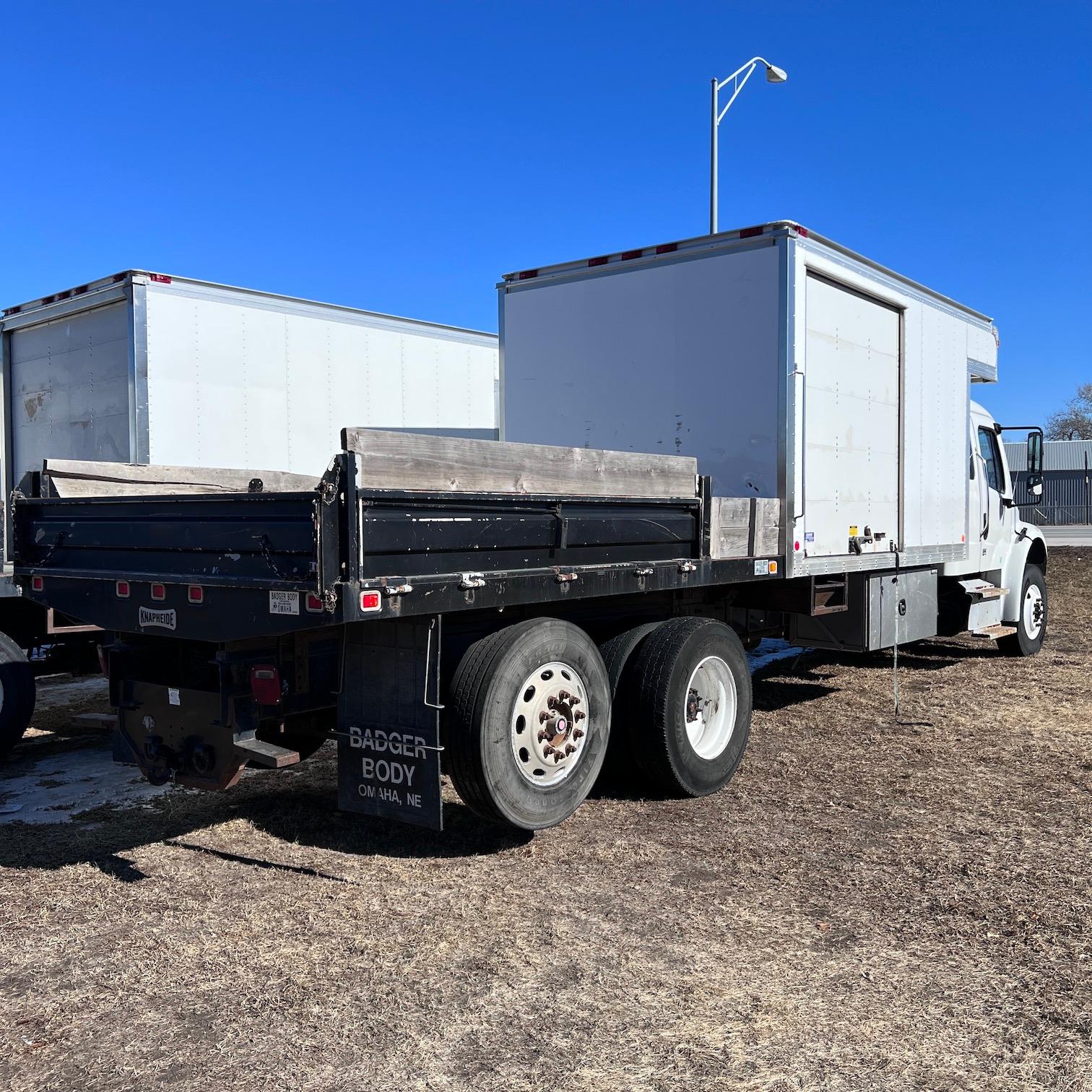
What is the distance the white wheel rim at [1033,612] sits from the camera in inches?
436

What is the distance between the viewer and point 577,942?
399 cm

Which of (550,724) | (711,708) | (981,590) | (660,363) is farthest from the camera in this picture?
(981,590)

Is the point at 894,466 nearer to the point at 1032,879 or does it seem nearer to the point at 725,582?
the point at 725,582

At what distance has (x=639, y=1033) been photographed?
3.29 meters

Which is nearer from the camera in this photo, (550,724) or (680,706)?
(550,724)

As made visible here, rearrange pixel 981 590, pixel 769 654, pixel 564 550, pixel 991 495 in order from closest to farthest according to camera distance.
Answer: pixel 564 550, pixel 981 590, pixel 991 495, pixel 769 654

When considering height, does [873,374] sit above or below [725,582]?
above

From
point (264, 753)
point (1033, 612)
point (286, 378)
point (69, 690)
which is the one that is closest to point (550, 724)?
point (264, 753)

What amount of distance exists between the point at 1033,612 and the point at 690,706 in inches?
269

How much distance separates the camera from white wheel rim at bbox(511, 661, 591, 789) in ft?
16.0

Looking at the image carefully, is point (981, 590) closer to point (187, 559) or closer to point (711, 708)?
point (711, 708)

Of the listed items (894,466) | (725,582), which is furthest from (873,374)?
(725,582)

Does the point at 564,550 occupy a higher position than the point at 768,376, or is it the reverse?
the point at 768,376

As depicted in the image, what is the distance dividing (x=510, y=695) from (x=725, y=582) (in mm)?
1941
